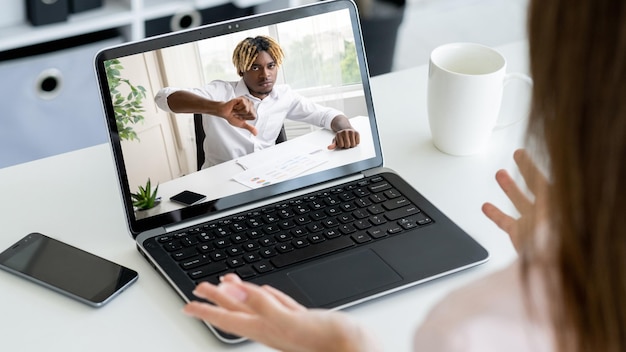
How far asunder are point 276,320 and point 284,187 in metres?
0.33

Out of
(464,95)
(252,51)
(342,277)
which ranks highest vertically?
(252,51)

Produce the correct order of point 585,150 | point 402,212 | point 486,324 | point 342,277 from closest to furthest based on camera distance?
point 585,150 < point 486,324 < point 342,277 < point 402,212

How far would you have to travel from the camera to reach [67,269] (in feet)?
2.93

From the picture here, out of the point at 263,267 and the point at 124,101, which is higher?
the point at 124,101

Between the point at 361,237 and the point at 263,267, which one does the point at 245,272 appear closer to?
the point at 263,267

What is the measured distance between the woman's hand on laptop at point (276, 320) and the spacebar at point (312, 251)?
14cm

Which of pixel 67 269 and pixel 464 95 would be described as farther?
pixel 464 95

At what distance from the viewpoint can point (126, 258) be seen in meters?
0.92

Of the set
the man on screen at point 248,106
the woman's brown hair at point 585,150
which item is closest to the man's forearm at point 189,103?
the man on screen at point 248,106

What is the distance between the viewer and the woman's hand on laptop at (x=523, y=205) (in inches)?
20.2

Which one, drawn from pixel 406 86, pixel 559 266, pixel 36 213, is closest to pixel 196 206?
pixel 36 213

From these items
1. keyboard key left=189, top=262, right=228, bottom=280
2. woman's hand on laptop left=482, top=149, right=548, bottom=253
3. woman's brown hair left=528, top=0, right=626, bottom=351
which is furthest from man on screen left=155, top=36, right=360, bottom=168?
woman's brown hair left=528, top=0, right=626, bottom=351

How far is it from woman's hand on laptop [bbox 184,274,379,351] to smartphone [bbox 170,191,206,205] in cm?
23

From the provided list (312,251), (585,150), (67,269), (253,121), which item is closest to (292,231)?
(312,251)
